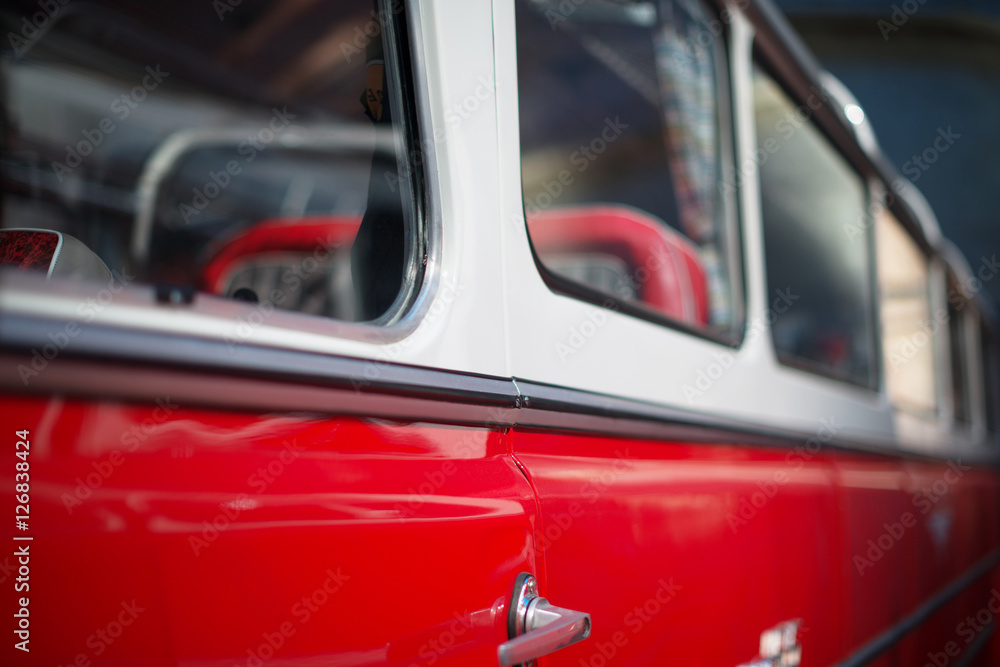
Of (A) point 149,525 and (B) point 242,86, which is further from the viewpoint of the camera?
(B) point 242,86

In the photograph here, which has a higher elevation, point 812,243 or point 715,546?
point 812,243

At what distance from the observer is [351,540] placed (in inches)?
22.9

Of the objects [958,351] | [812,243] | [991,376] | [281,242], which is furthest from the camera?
[991,376]

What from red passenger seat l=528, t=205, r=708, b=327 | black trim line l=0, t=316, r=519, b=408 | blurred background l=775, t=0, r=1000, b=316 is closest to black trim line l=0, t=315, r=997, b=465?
black trim line l=0, t=316, r=519, b=408

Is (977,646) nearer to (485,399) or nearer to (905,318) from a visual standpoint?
(905,318)

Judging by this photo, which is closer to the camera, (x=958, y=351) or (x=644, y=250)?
(x=644, y=250)

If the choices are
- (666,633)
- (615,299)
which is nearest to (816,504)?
(666,633)

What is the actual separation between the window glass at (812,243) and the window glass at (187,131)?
1.14 metres

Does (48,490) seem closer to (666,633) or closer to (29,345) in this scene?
(29,345)

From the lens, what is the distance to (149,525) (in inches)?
18.7

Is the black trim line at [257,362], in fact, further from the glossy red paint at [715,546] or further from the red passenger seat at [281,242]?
the red passenger seat at [281,242]

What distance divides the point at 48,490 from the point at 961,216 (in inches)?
399

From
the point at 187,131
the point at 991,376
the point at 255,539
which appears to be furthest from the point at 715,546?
the point at 991,376

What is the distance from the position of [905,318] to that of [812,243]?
464 millimetres
